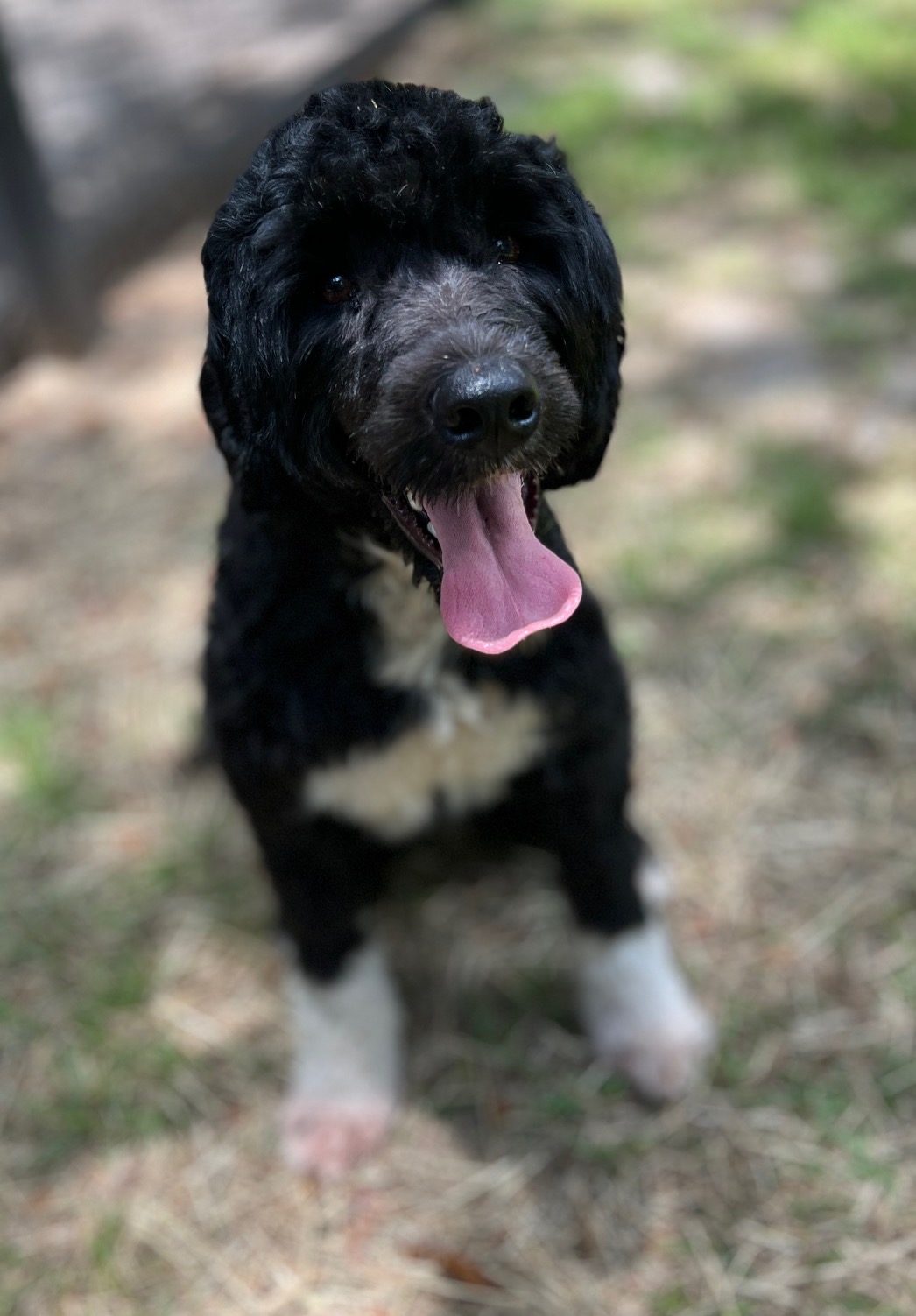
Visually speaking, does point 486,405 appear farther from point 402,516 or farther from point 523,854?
point 523,854

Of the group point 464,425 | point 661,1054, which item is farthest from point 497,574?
point 661,1054

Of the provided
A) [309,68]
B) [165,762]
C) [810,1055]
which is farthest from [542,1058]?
[309,68]

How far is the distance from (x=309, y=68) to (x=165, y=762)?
4.39 metres

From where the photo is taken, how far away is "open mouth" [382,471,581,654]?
165 cm

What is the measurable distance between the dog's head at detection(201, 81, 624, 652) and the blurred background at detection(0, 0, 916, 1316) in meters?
1.17

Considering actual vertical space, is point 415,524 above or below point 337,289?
below

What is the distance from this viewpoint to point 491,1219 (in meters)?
2.14

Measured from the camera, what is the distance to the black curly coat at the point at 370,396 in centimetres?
155

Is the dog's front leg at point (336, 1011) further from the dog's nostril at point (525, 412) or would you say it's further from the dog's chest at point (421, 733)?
the dog's nostril at point (525, 412)

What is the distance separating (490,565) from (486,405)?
0.90 feet

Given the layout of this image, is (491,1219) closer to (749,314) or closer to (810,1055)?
(810,1055)

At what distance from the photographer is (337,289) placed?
165 cm

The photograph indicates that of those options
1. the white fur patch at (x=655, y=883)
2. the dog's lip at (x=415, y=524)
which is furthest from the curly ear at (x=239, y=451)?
the white fur patch at (x=655, y=883)

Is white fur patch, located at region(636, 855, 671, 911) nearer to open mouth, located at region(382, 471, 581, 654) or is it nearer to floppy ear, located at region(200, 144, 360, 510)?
open mouth, located at region(382, 471, 581, 654)
